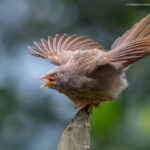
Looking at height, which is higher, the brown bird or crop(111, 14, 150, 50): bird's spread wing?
crop(111, 14, 150, 50): bird's spread wing

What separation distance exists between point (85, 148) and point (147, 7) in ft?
18.7

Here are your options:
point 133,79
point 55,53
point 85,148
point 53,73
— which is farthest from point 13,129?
point 85,148

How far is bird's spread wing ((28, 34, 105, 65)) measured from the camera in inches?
238

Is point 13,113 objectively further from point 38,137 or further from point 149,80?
point 149,80

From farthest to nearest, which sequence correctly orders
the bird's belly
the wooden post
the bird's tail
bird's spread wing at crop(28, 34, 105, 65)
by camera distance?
bird's spread wing at crop(28, 34, 105, 65)
the bird's belly
the bird's tail
the wooden post

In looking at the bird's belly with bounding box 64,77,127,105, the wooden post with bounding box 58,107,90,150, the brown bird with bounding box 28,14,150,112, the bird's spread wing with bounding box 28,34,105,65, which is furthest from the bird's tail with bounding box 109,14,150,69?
the wooden post with bounding box 58,107,90,150

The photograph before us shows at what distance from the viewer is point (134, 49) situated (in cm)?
488

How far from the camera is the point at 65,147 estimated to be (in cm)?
377

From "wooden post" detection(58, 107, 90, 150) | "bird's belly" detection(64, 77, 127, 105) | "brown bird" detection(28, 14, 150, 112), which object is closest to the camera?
"wooden post" detection(58, 107, 90, 150)

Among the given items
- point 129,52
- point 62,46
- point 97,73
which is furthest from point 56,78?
point 62,46

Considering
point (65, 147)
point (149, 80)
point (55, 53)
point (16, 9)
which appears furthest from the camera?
point (16, 9)

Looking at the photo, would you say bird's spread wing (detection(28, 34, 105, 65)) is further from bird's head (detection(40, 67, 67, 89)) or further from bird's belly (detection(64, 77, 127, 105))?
bird's belly (detection(64, 77, 127, 105))

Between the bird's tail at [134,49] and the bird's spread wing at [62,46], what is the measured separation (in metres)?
0.87

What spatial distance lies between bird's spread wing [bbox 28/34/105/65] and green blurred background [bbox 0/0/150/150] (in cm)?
125
